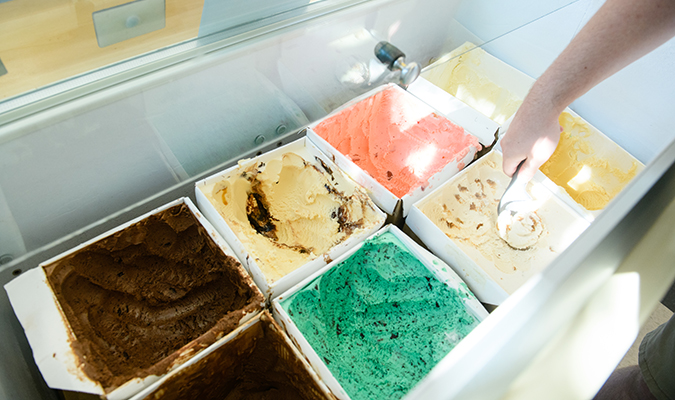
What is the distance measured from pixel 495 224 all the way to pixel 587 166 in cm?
58

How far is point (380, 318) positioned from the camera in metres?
0.94

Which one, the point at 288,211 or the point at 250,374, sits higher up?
the point at 288,211

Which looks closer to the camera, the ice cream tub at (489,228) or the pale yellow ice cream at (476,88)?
the ice cream tub at (489,228)

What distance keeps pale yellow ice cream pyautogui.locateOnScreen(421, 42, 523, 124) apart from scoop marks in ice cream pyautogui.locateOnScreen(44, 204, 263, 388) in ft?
3.54

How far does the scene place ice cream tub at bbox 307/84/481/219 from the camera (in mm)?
1188

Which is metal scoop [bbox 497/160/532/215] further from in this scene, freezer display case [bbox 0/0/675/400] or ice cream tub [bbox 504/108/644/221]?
ice cream tub [bbox 504/108/644/221]

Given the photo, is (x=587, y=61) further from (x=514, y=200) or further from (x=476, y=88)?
(x=476, y=88)

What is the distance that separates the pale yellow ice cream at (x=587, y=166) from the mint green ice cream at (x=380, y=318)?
79 cm

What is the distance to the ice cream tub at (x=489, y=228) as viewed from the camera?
0.99 m

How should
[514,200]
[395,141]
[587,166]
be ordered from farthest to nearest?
1. [587,166]
2. [395,141]
3. [514,200]

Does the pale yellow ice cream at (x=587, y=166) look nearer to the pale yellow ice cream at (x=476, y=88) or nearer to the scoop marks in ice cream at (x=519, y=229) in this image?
the pale yellow ice cream at (x=476, y=88)

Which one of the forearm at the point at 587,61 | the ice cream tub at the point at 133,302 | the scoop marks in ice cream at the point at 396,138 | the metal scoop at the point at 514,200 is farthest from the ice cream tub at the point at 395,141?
the ice cream tub at the point at 133,302

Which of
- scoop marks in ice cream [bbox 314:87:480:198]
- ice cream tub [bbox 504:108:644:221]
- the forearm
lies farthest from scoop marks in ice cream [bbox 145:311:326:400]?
ice cream tub [bbox 504:108:644:221]

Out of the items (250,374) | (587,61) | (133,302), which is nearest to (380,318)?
(250,374)
